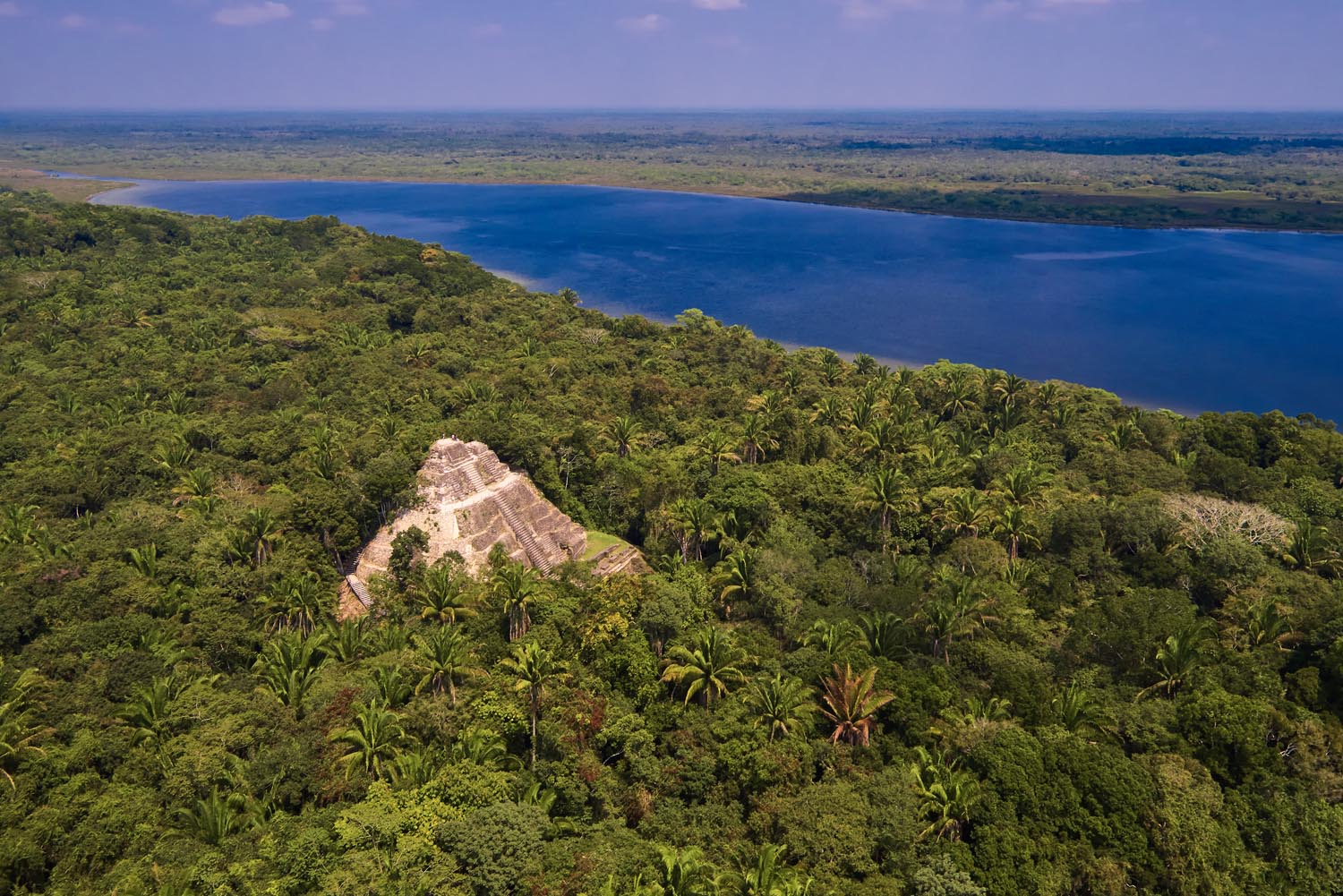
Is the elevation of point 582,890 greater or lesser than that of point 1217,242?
lesser

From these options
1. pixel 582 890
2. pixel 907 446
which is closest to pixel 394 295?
pixel 907 446

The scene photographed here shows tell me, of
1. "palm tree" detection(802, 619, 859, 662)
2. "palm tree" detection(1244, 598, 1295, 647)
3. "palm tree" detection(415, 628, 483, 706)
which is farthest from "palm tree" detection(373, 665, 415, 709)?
"palm tree" detection(1244, 598, 1295, 647)

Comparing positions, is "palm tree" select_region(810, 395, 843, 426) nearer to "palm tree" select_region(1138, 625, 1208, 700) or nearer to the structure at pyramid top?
the structure at pyramid top

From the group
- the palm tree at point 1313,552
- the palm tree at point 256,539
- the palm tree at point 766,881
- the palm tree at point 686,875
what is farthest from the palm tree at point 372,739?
the palm tree at point 1313,552

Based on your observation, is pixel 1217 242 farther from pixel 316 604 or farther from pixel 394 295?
pixel 316 604

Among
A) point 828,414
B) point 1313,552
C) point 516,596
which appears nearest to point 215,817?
point 516,596

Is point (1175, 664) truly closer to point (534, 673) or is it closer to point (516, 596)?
point (534, 673)

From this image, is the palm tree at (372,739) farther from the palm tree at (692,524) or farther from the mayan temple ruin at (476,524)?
the palm tree at (692,524)
